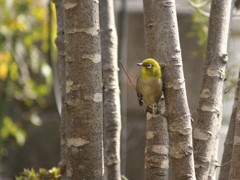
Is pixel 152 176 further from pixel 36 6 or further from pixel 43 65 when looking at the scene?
pixel 36 6

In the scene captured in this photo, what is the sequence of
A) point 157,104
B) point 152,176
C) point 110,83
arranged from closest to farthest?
point 157,104, point 152,176, point 110,83

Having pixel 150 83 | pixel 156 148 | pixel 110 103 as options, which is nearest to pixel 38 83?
pixel 110 103

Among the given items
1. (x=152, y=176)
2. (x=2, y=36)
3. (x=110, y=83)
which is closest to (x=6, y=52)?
(x=2, y=36)

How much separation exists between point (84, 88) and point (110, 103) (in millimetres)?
561

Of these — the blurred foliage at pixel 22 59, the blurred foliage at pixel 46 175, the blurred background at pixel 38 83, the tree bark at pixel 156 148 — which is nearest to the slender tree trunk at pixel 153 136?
the tree bark at pixel 156 148

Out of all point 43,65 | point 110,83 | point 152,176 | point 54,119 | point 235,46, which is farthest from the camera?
point 54,119

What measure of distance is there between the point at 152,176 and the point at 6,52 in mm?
3328

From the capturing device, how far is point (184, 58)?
16.5 feet

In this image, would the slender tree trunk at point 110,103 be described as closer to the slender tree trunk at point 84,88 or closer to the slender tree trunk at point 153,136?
the slender tree trunk at point 153,136

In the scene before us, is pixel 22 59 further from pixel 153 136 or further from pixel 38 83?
pixel 153 136

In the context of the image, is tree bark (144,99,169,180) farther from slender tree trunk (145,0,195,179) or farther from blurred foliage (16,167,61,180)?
blurred foliage (16,167,61,180)

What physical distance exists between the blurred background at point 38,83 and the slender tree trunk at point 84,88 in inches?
110

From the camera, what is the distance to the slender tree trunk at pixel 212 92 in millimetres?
2174

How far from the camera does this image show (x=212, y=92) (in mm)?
2178
